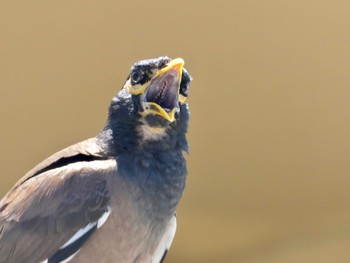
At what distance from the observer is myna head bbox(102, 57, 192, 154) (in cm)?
170

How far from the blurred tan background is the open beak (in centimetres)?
65

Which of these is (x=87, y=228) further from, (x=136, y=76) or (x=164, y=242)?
(x=136, y=76)

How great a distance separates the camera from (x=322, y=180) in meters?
2.71

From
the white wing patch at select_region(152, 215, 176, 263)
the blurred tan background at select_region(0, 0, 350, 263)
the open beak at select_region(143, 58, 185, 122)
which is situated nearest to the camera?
the open beak at select_region(143, 58, 185, 122)

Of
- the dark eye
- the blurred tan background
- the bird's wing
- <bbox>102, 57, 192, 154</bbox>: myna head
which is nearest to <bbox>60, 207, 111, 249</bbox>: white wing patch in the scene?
the bird's wing

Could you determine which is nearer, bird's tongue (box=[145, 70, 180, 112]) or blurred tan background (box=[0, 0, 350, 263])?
bird's tongue (box=[145, 70, 180, 112])

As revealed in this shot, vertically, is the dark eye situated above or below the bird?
above

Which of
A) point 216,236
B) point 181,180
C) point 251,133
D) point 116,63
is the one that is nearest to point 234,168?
point 251,133

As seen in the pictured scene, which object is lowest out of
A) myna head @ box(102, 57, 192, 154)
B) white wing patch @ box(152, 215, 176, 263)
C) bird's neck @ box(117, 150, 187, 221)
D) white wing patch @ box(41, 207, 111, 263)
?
white wing patch @ box(152, 215, 176, 263)

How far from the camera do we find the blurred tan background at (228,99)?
2336 mm

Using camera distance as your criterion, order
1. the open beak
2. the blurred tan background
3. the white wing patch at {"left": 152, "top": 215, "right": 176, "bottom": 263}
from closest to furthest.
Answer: the open beak < the white wing patch at {"left": 152, "top": 215, "right": 176, "bottom": 263} < the blurred tan background

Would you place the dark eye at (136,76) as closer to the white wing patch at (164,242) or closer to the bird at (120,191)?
the bird at (120,191)

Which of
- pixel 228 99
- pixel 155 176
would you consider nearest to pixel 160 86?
pixel 155 176

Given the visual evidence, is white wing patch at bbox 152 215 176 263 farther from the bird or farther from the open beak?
the open beak
